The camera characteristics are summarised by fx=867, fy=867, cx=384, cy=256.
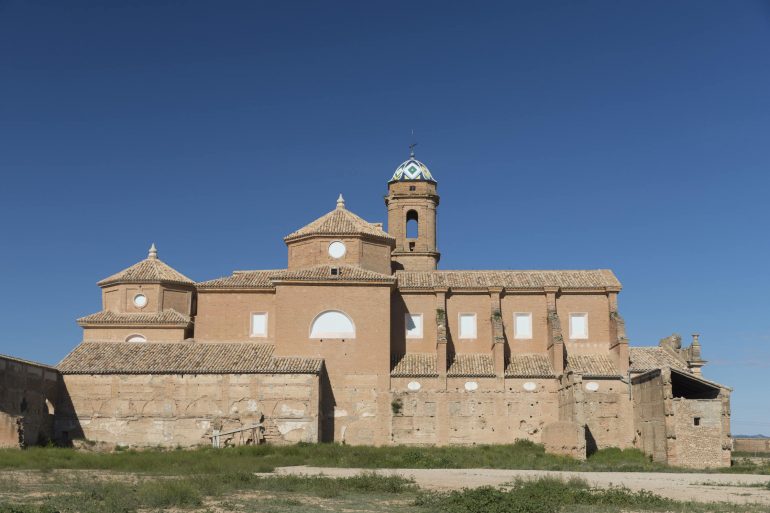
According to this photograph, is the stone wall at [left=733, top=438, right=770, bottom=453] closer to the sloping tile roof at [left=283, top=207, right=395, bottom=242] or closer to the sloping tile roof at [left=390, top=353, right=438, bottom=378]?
the sloping tile roof at [left=390, top=353, right=438, bottom=378]

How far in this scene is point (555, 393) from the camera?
1647 inches

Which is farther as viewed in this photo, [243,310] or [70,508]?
[243,310]

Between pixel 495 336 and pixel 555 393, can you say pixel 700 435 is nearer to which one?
pixel 555 393

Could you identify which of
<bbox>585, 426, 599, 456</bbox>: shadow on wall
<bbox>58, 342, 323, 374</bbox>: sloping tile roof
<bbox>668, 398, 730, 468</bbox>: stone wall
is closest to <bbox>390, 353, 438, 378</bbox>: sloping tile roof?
<bbox>58, 342, 323, 374</bbox>: sloping tile roof

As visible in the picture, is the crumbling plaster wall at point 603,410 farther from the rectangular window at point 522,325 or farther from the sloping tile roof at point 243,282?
the sloping tile roof at point 243,282

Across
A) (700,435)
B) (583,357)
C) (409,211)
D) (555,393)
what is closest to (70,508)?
(700,435)

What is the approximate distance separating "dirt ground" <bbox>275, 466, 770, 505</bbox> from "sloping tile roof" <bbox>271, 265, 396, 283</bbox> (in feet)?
42.3

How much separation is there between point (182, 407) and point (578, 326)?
20.4 metres

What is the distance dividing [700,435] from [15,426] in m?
27.3

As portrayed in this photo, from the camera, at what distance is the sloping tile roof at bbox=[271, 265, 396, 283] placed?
1689 inches

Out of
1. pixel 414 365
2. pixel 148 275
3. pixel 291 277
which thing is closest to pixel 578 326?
pixel 414 365

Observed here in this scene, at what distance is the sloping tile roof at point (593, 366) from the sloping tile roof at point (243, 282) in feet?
52.2

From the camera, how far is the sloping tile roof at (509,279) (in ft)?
149

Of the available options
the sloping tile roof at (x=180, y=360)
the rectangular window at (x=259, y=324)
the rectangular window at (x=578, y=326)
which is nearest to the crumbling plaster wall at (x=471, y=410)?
the rectangular window at (x=578, y=326)
